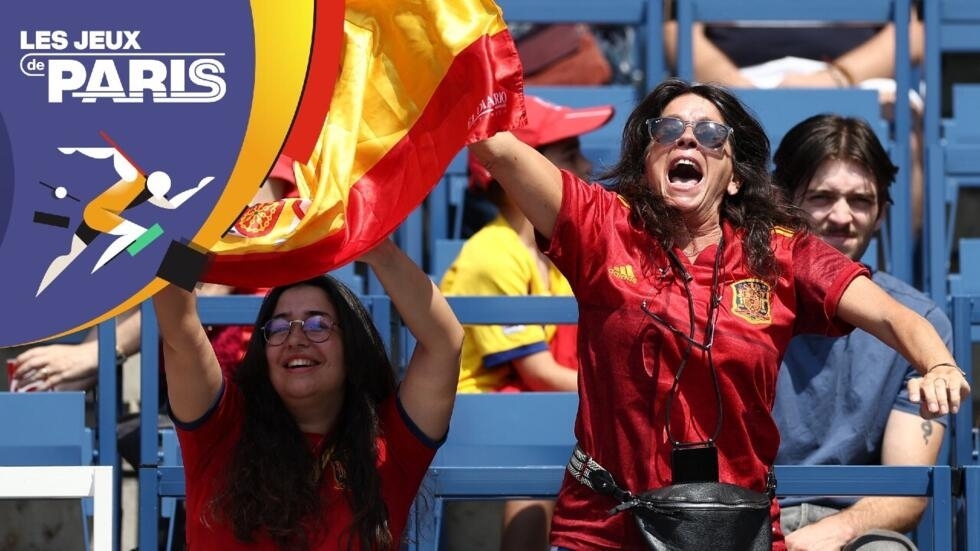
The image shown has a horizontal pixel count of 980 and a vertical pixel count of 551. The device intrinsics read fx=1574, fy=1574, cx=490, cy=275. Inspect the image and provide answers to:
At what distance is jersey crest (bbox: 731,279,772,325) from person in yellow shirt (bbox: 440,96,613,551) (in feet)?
3.38

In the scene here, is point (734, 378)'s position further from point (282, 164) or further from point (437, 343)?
point (282, 164)

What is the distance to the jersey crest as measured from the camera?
9.16 feet

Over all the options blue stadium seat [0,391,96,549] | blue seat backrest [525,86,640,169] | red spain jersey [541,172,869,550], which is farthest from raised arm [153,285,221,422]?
blue seat backrest [525,86,640,169]

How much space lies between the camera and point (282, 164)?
12.6ft

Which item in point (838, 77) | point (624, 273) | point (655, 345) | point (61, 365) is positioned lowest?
→ point (61, 365)

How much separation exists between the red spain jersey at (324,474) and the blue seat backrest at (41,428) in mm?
481

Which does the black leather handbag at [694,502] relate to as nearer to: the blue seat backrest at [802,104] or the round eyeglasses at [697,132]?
the round eyeglasses at [697,132]

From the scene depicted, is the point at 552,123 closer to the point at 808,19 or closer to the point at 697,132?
the point at 808,19

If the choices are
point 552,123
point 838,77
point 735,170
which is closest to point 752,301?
point 735,170

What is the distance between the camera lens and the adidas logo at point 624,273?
110 inches

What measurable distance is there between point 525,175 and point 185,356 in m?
0.71

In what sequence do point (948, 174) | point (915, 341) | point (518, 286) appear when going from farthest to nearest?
point (948, 174), point (518, 286), point (915, 341)

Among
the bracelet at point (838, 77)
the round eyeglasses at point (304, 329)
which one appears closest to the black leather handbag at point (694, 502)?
the round eyeglasses at point (304, 329)

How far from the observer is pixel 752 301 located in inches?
110
